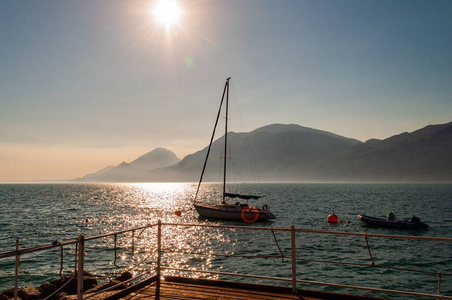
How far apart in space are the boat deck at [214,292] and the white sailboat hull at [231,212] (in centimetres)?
3396

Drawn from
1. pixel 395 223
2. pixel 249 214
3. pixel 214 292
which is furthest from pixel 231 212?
pixel 214 292

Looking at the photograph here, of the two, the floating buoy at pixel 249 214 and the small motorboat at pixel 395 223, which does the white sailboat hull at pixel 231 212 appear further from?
the small motorboat at pixel 395 223

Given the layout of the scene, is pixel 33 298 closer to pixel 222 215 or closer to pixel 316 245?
pixel 316 245

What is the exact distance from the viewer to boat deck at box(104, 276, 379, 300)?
21.0ft

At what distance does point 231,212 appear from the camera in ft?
134

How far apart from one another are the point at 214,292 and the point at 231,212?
3466 cm

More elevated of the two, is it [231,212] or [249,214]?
[231,212]

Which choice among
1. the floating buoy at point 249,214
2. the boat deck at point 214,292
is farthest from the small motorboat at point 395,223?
the boat deck at point 214,292

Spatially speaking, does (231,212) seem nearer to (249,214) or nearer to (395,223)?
(249,214)

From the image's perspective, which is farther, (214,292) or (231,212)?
(231,212)

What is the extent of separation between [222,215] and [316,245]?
17.7m

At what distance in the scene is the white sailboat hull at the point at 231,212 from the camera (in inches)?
1610

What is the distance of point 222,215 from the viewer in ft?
136

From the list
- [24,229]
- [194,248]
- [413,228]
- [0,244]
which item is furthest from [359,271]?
[24,229]
